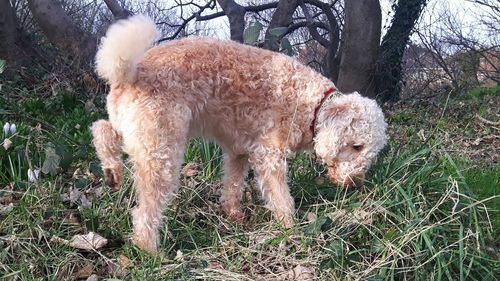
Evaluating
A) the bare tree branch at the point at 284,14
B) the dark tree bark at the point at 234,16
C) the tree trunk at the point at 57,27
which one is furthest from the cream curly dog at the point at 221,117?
the bare tree branch at the point at 284,14

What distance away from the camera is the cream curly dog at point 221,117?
3199mm

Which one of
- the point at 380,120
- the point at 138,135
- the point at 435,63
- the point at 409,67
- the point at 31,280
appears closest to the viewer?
the point at 31,280

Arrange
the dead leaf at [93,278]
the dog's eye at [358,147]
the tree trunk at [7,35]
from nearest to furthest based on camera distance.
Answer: the dead leaf at [93,278]
the dog's eye at [358,147]
the tree trunk at [7,35]

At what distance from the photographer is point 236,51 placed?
3.70 metres

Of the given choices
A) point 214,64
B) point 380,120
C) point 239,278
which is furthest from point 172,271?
point 380,120

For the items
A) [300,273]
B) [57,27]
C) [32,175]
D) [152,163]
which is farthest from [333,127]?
[57,27]

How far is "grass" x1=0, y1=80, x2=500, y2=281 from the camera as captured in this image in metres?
2.96

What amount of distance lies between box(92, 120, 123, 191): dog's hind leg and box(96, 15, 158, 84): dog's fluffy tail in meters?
0.33

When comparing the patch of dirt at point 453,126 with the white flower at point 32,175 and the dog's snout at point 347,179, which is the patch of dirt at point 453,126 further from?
the white flower at point 32,175

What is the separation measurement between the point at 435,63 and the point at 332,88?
484 inches

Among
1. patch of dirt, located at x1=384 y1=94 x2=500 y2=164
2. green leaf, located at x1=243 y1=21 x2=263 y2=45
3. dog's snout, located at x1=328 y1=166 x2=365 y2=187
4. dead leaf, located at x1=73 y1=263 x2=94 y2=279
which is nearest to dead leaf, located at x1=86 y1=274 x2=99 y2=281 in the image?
dead leaf, located at x1=73 y1=263 x2=94 y2=279

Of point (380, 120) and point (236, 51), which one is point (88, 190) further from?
point (380, 120)

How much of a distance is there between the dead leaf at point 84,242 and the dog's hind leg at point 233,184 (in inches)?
38.1

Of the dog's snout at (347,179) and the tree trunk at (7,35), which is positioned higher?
the tree trunk at (7,35)
